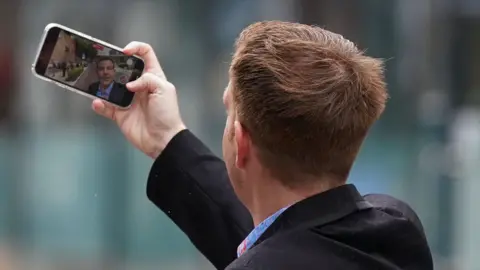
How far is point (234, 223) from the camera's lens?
52.1 inches

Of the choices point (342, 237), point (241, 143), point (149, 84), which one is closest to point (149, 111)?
Result: point (149, 84)

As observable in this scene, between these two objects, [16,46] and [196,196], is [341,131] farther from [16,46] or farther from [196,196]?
[16,46]

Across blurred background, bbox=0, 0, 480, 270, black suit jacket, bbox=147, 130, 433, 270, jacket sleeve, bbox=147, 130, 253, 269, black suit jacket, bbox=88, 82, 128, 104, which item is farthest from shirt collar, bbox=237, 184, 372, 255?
blurred background, bbox=0, 0, 480, 270

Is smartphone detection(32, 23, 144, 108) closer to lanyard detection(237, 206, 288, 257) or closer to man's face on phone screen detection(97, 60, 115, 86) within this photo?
man's face on phone screen detection(97, 60, 115, 86)

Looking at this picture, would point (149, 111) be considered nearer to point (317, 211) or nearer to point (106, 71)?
point (106, 71)

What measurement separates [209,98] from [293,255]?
280 cm

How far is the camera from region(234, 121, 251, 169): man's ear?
3.29ft

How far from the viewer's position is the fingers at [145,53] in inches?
52.5

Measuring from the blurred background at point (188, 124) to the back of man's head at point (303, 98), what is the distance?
Result: 8.62 feet

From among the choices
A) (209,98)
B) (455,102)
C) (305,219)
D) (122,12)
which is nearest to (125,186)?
(209,98)

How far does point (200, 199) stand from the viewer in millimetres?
1321

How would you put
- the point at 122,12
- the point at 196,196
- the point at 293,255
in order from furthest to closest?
the point at 122,12 < the point at 196,196 < the point at 293,255

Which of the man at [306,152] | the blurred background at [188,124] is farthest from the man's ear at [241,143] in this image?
the blurred background at [188,124]

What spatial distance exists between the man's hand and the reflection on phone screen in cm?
2
